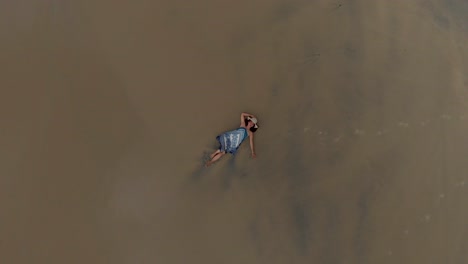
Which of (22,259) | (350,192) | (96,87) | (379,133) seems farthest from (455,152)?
(22,259)

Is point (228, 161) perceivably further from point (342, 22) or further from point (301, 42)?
point (342, 22)

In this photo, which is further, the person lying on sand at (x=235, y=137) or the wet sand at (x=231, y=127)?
the wet sand at (x=231, y=127)

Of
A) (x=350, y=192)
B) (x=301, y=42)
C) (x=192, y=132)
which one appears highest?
Answer: (x=301, y=42)

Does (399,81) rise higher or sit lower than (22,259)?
higher

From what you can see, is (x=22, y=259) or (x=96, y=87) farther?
(x=96, y=87)

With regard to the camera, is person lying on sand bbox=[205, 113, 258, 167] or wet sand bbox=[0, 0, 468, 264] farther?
wet sand bbox=[0, 0, 468, 264]
